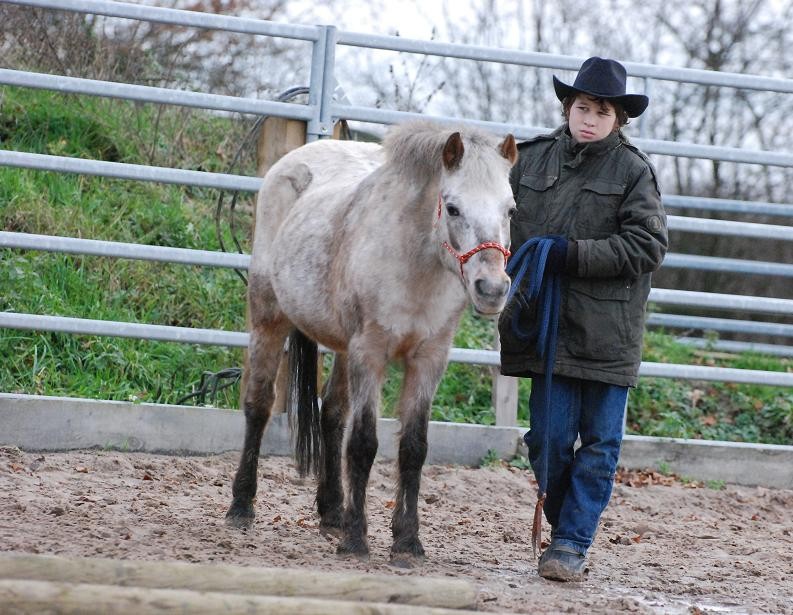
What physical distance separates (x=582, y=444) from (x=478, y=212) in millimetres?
1047

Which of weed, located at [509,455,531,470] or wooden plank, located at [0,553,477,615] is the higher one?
wooden plank, located at [0,553,477,615]

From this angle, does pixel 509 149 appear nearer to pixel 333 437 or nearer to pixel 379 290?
pixel 379 290

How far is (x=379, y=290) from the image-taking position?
13.9 ft

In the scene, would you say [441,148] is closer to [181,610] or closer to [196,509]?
[196,509]

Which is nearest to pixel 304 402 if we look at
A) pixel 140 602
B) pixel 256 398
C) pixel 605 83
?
pixel 256 398

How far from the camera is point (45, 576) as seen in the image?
260 cm

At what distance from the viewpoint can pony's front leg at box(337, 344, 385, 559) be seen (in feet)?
13.9

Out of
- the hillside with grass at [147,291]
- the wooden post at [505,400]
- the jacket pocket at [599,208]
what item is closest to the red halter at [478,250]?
the jacket pocket at [599,208]

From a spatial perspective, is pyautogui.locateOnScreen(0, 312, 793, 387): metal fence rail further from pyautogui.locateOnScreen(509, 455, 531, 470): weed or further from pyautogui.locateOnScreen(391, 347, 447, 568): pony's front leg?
pyautogui.locateOnScreen(391, 347, 447, 568): pony's front leg

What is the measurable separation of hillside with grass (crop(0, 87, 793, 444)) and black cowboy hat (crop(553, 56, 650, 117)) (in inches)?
121

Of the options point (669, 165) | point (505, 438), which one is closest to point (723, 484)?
point (505, 438)

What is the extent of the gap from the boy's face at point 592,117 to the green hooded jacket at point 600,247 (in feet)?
0.12

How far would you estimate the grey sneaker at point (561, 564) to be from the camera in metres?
4.17

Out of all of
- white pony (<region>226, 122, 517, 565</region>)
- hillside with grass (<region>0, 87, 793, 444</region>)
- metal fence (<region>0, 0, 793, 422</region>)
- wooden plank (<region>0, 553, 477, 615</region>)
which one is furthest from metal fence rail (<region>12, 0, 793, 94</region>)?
wooden plank (<region>0, 553, 477, 615</region>)
